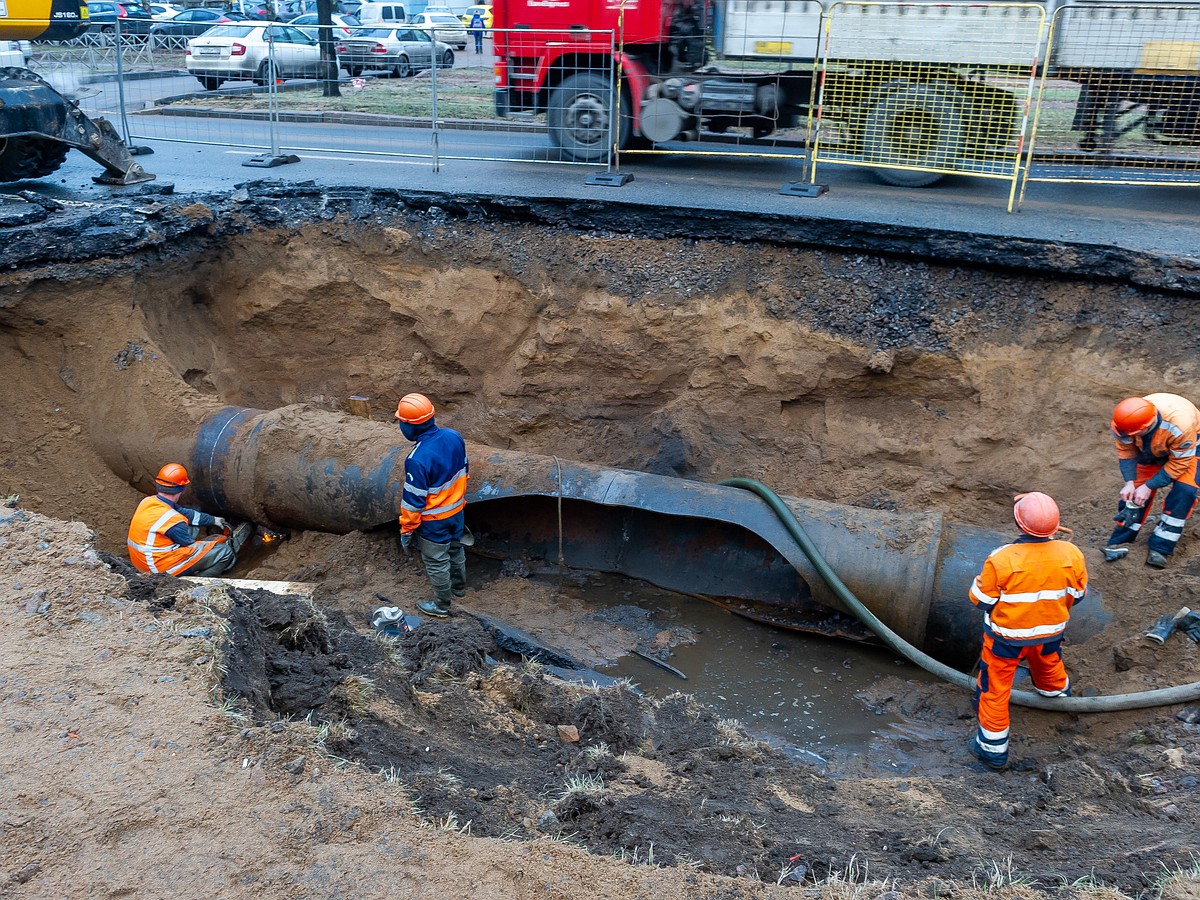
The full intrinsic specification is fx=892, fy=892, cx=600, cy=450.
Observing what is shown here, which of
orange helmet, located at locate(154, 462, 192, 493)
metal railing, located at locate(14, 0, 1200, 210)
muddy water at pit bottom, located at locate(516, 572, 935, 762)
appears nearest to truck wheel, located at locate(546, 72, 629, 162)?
metal railing, located at locate(14, 0, 1200, 210)

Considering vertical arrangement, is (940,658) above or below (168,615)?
below

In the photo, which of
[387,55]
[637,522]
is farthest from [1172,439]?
[387,55]

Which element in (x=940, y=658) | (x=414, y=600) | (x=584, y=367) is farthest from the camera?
(x=584, y=367)

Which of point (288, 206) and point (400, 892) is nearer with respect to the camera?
point (400, 892)

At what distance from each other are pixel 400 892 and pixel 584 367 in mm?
5565

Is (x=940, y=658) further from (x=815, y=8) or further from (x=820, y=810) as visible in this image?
(x=815, y=8)

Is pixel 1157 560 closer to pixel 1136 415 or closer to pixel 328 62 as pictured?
pixel 1136 415

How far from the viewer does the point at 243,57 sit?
39.9 feet

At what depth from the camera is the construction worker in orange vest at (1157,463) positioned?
16.8 ft

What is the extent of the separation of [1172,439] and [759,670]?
274 cm

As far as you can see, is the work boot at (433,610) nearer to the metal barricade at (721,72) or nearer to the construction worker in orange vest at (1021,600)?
the construction worker in orange vest at (1021,600)

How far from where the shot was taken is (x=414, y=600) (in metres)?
6.12

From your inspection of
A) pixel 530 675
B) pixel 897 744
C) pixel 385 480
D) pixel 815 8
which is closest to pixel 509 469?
pixel 385 480

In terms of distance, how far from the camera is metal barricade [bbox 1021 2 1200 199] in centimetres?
808
